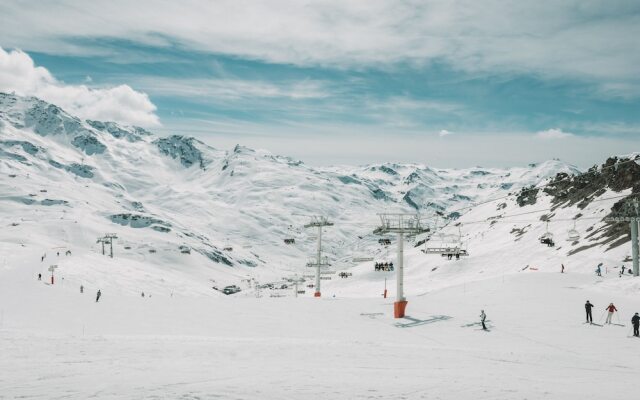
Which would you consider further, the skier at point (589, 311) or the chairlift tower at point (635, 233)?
the chairlift tower at point (635, 233)

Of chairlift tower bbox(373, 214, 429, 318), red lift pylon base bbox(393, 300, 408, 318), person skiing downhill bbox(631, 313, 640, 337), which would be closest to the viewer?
person skiing downhill bbox(631, 313, 640, 337)

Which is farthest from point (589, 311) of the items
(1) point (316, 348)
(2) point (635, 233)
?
(2) point (635, 233)

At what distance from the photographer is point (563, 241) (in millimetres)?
Answer: 86938

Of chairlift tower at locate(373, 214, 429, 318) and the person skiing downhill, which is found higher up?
chairlift tower at locate(373, 214, 429, 318)

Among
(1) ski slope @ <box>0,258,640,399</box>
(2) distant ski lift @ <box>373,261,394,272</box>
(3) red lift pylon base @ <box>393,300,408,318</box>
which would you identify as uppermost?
(2) distant ski lift @ <box>373,261,394,272</box>

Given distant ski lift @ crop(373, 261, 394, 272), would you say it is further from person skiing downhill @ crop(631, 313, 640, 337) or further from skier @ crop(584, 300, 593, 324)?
person skiing downhill @ crop(631, 313, 640, 337)

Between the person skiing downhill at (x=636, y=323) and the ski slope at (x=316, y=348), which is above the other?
the person skiing downhill at (x=636, y=323)

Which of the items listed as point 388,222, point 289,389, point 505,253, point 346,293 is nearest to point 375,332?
point 388,222

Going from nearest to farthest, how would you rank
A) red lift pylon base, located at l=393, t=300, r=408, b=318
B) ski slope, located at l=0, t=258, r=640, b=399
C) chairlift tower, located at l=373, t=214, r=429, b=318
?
ski slope, located at l=0, t=258, r=640, b=399, red lift pylon base, located at l=393, t=300, r=408, b=318, chairlift tower, located at l=373, t=214, r=429, b=318

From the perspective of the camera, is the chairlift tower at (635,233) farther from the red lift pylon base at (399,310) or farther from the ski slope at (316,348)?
the red lift pylon base at (399,310)

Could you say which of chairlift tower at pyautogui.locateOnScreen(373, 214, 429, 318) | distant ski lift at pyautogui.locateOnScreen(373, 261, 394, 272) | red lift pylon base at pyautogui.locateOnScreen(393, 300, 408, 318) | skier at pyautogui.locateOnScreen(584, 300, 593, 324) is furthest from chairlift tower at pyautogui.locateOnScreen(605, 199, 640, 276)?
distant ski lift at pyautogui.locateOnScreen(373, 261, 394, 272)

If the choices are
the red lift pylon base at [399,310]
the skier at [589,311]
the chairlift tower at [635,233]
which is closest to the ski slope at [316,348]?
the skier at [589,311]

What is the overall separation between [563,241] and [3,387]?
88.5m

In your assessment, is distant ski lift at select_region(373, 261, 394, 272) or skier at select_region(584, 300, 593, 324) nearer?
skier at select_region(584, 300, 593, 324)
